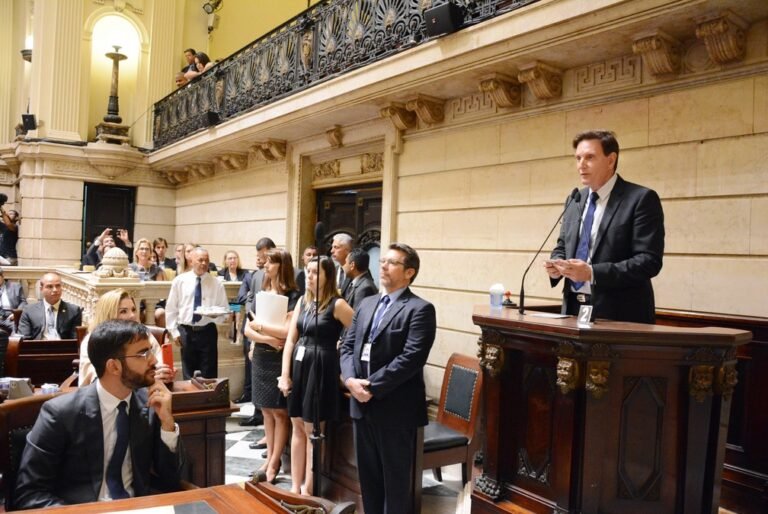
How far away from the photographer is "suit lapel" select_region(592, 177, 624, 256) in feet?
8.64

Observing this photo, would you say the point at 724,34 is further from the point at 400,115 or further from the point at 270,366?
the point at 270,366

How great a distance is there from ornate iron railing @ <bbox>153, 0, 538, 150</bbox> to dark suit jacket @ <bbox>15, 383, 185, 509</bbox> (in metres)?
3.98

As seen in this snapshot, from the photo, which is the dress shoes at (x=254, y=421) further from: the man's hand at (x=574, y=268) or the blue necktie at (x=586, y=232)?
the man's hand at (x=574, y=268)

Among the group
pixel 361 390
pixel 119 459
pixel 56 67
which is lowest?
pixel 119 459

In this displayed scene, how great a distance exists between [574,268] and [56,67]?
1331cm

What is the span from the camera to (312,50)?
7.31 m

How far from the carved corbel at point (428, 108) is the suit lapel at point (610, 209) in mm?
3654

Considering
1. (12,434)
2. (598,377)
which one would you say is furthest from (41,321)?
(598,377)

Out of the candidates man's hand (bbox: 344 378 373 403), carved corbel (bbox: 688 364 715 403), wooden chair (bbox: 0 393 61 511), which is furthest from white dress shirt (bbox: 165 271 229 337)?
carved corbel (bbox: 688 364 715 403)

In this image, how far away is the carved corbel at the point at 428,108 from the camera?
6.08 m

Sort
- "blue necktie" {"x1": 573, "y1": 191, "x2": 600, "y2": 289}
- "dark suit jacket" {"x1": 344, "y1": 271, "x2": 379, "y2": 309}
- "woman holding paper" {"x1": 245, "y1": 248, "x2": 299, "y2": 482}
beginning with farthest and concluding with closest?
"dark suit jacket" {"x1": 344, "y1": 271, "x2": 379, "y2": 309} < "woman holding paper" {"x1": 245, "y1": 248, "x2": 299, "y2": 482} < "blue necktie" {"x1": 573, "y1": 191, "x2": 600, "y2": 289}

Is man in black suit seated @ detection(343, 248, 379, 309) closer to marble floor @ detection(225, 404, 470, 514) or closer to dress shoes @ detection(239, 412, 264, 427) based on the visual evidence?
marble floor @ detection(225, 404, 470, 514)

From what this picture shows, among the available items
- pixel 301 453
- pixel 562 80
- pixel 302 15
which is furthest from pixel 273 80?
pixel 301 453

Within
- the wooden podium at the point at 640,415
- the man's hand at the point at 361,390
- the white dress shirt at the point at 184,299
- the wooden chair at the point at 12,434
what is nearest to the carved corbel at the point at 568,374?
the wooden podium at the point at 640,415
